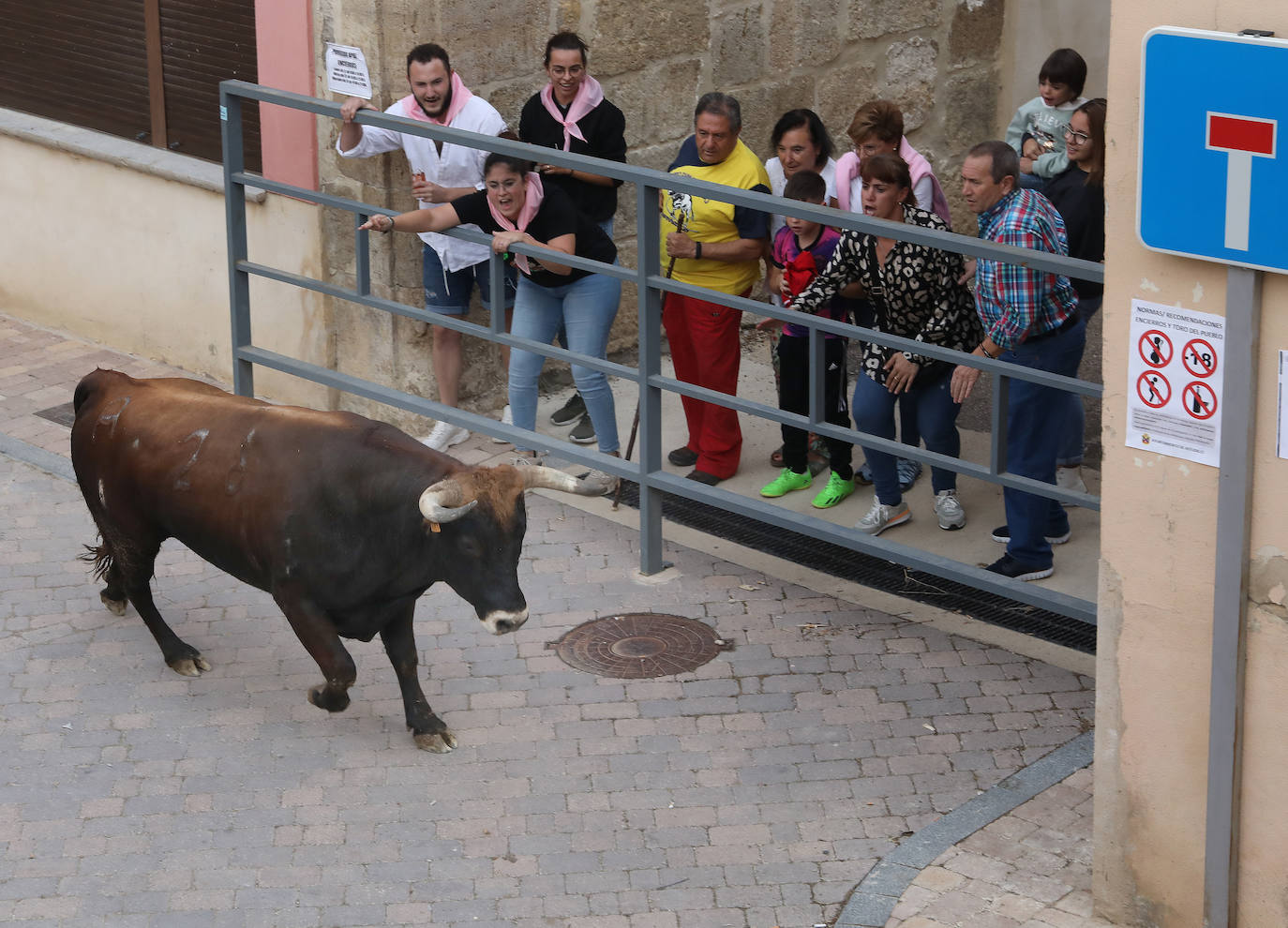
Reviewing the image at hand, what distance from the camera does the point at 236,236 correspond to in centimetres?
861

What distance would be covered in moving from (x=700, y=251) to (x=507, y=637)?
212 cm

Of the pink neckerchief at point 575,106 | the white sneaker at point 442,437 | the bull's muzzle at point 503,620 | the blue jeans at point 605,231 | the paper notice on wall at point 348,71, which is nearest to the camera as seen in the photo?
the bull's muzzle at point 503,620

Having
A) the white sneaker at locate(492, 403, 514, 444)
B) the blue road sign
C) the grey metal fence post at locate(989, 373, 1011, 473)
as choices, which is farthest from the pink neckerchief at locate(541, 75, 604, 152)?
the blue road sign

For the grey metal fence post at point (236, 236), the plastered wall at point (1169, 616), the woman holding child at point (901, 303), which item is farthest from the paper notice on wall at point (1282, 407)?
the grey metal fence post at point (236, 236)

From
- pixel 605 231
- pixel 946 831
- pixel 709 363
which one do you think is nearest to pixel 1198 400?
pixel 946 831

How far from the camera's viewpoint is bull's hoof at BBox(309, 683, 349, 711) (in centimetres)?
623

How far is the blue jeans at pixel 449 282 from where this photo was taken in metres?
8.76

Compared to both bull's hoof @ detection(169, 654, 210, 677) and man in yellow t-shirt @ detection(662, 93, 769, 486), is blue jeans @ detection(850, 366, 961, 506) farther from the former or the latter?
bull's hoof @ detection(169, 654, 210, 677)

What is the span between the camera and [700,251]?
26.7 ft

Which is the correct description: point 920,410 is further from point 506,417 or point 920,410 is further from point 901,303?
point 506,417

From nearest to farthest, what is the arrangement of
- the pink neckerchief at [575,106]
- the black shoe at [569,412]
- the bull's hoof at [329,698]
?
1. the bull's hoof at [329,698]
2. the pink neckerchief at [575,106]
3. the black shoe at [569,412]

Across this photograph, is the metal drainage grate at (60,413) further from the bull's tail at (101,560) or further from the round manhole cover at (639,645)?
the round manhole cover at (639,645)

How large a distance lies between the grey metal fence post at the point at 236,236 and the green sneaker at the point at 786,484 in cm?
259

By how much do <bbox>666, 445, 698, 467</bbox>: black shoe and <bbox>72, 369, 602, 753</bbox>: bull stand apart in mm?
2657
